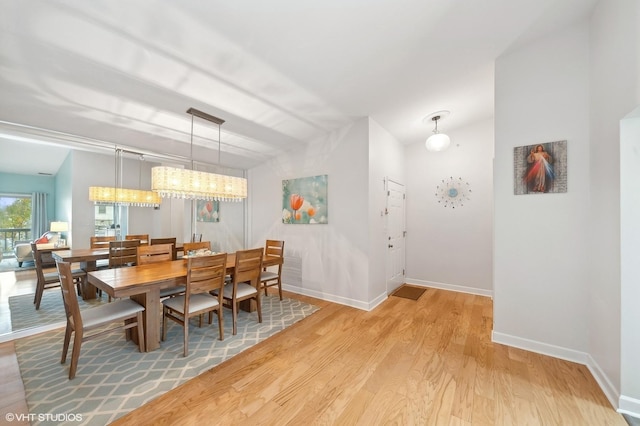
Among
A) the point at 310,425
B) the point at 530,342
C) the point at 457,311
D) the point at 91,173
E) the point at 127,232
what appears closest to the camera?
the point at 310,425

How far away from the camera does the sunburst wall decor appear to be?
4262 mm

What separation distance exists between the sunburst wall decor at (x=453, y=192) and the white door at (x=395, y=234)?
678mm

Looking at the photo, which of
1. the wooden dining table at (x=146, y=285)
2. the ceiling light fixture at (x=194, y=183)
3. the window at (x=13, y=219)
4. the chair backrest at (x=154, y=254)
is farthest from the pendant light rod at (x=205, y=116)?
the window at (x=13, y=219)

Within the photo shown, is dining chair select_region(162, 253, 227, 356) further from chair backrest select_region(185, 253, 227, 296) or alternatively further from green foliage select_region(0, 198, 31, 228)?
green foliage select_region(0, 198, 31, 228)

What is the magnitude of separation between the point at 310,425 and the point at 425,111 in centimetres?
391

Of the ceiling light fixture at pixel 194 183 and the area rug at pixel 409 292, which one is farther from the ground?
the ceiling light fixture at pixel 194 183

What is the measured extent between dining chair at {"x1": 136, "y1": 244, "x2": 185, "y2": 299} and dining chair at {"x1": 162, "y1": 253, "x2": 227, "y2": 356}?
1.71 feet

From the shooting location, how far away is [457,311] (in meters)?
3.40

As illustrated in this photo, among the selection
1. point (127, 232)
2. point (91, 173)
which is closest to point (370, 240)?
point (127, 232)

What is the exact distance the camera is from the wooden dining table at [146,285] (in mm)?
2068

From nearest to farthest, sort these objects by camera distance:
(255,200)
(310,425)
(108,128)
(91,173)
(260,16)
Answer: (310,425)
(260,16)
(108,128)
(91,173)
(255,200)

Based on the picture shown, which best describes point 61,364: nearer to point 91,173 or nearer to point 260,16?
point 91,173

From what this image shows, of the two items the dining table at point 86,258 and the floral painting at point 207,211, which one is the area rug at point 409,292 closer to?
the floral painting at point 207,211

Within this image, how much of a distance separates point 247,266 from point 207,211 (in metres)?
2.91
